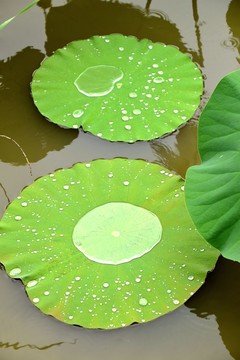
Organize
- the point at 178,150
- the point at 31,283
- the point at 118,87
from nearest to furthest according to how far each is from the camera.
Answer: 1. the point at 31,283
2. the point at 178,150
3. the point at 118,87

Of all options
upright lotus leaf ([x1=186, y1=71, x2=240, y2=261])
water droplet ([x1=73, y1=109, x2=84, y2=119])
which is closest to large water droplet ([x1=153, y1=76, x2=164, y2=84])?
water droplet ([x1=73, y1=109, x2=84, y2=119])

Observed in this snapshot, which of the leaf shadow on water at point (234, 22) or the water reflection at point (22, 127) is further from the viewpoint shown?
the leaf shadow on water at point (234, 22)

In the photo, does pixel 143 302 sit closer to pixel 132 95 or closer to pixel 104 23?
pixel 132 95

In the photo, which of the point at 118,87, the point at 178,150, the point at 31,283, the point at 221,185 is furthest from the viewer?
the point at 118,87

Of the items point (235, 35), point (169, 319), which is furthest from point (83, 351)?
point (235, 35)

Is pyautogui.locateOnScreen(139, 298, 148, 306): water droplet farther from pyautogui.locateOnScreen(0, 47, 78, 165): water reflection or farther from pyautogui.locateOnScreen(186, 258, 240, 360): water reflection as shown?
pyautogui.locateOnScreen(0, 47, 78, 165): water reflection

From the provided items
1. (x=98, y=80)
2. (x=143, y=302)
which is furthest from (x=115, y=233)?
(x=98, y=80)

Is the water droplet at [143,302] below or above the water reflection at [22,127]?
below

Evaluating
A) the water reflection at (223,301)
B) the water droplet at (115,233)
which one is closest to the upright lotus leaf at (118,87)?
the water droplet at (115,233)

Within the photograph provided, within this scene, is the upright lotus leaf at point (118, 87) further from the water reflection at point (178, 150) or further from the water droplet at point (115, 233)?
the water droplet at point (115, 233)
